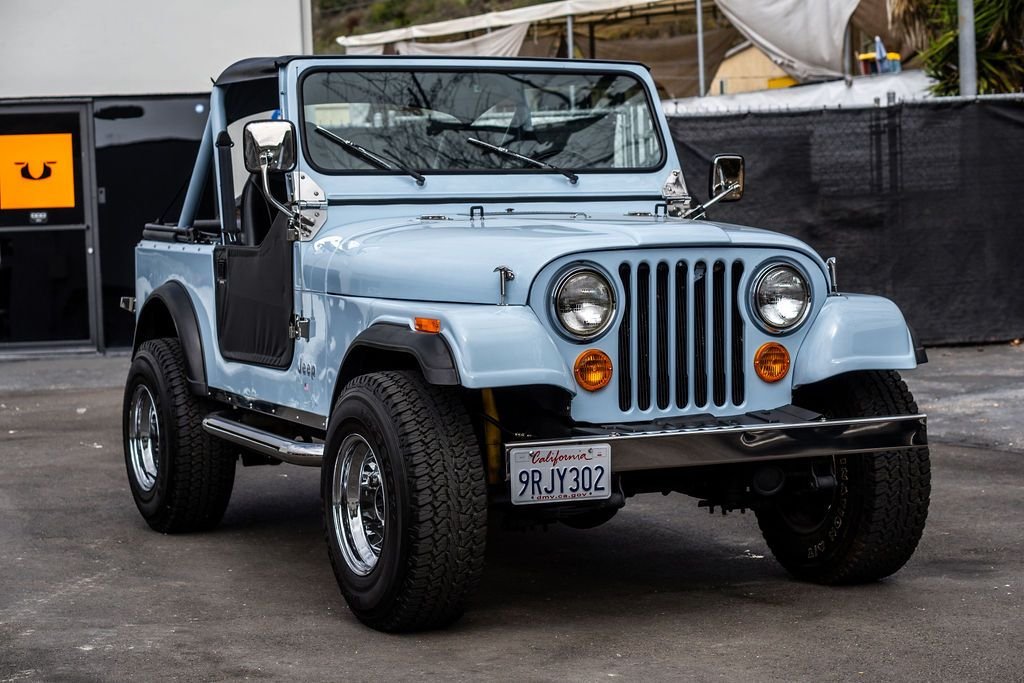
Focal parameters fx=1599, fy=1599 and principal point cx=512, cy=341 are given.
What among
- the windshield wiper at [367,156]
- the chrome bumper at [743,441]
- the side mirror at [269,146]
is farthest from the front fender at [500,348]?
the windshield wiper at [367,156]

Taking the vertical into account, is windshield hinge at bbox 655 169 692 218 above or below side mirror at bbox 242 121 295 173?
below

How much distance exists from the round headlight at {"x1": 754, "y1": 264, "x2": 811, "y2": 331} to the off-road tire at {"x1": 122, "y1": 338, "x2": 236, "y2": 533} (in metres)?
2.77

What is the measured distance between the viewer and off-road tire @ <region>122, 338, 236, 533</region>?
23.2ft

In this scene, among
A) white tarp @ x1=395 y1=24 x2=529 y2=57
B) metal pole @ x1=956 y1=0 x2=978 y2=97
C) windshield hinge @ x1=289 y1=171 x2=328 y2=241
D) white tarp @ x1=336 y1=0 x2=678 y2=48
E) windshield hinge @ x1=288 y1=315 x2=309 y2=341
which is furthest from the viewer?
white tarp @ x1=395 y1=24 x2=529 y2=57

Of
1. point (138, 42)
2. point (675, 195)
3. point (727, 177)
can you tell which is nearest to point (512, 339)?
point (675, 195)

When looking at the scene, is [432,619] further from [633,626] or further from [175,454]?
[175,454]

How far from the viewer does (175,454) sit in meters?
7.07

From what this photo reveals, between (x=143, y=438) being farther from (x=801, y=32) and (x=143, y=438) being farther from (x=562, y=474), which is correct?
(x=801, y=32)

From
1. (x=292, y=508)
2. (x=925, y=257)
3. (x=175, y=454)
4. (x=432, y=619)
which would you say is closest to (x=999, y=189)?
(x=925, y=257)

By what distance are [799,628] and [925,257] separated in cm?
819

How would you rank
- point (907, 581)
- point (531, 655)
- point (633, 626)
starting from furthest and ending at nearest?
point (907, 581), point (633, 626), point (531, 655)

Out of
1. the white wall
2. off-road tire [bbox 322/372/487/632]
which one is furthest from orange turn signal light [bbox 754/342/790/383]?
Result: the white wall

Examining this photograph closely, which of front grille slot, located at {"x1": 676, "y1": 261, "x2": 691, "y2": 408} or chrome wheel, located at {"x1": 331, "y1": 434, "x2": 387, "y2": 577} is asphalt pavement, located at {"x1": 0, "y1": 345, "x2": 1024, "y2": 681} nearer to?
chrome wheel, located at {"x1": 331, "y1": 434, "x2": 387, "y2": 577}

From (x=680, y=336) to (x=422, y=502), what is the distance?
3.47 ft
